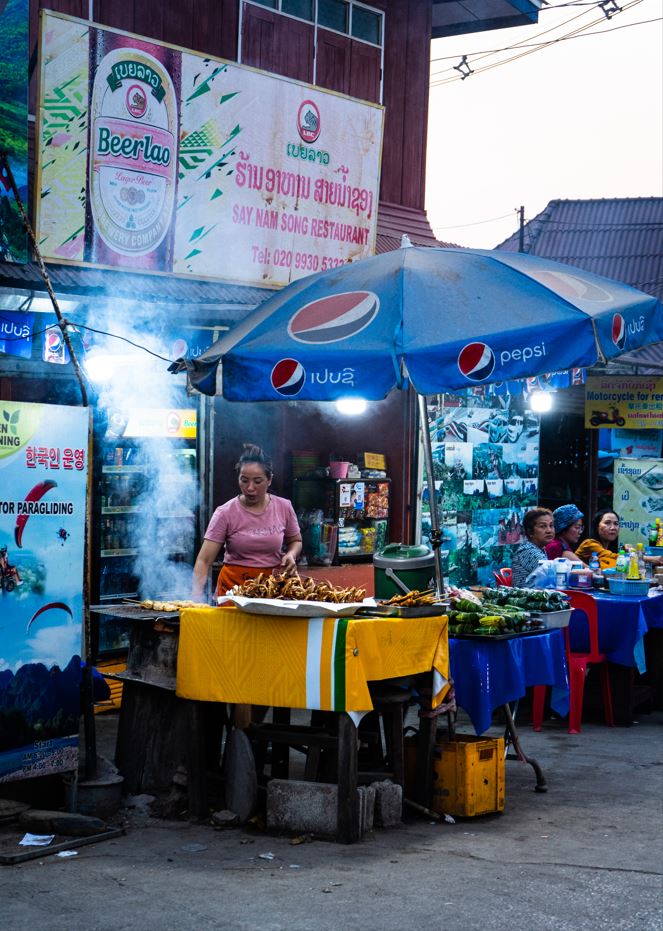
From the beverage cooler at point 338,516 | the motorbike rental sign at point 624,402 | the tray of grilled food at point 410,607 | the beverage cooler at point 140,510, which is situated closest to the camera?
the tray of grilled food at point 410,607

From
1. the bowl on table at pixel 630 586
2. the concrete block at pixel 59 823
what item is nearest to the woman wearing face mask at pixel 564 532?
the bowl on table at pixel 630 586

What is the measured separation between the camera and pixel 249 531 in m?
8.41

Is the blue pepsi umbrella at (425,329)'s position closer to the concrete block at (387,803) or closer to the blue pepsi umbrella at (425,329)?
the blue pepsi umbrella at (425,329)

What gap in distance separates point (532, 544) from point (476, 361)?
12.3 feet

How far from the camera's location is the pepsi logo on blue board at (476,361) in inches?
281

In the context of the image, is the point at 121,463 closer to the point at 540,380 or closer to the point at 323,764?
the point at 323,764

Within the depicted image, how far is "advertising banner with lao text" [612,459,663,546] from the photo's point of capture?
17.4 m

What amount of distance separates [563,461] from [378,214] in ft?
23.8

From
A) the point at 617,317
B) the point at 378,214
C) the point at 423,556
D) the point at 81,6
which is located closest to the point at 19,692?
the point at 423,556

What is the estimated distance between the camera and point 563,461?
19656 mm

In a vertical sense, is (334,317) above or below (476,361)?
above

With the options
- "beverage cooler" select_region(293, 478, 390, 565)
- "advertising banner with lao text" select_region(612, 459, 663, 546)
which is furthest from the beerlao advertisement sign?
"advertising banner with lao text" select_region(612, 459, 663, 546)

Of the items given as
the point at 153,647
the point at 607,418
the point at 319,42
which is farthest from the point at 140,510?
the point at 607,418

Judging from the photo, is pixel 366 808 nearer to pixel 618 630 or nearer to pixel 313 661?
pixel 313 661
